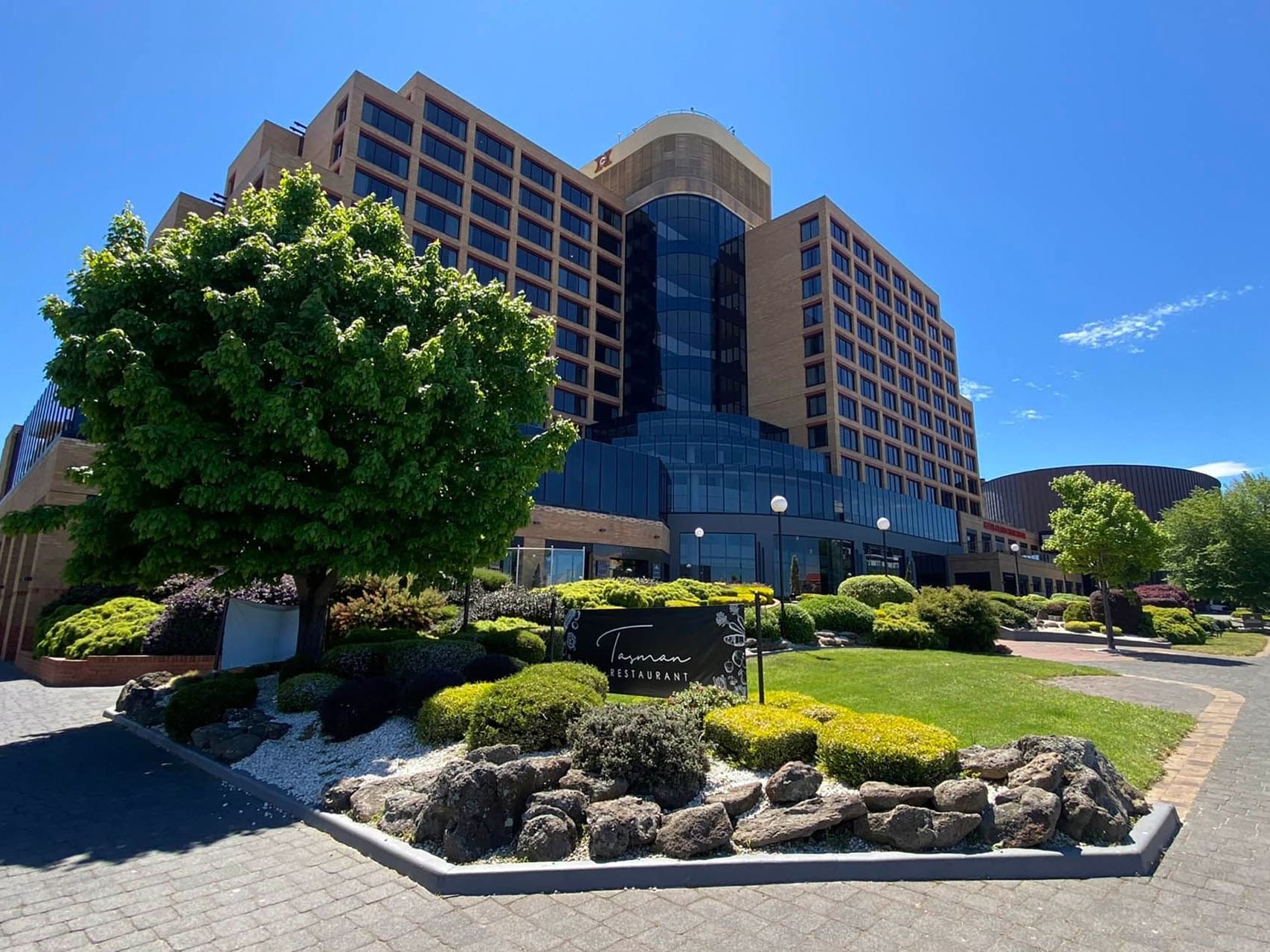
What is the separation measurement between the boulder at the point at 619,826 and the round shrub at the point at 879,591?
24.4 metres

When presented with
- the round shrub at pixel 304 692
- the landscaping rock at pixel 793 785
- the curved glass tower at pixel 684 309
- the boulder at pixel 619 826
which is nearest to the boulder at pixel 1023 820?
the landscaping rock at pixel 793 785

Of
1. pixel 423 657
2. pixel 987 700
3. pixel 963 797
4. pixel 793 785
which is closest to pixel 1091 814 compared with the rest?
pixel 963 797

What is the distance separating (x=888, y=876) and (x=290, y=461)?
10491mm

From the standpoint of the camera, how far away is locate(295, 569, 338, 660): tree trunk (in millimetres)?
13219

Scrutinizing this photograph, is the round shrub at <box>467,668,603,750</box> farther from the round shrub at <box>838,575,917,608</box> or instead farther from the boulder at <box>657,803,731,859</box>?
the round shrub at <box>838,575,917,608</box>

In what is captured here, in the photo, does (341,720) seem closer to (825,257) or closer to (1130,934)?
(1130,934)

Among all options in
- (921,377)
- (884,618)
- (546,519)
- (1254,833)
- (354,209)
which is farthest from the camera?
(921,377)

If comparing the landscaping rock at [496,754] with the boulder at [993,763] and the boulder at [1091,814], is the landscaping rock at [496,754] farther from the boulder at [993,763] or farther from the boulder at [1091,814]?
the boulder at [1091,814]

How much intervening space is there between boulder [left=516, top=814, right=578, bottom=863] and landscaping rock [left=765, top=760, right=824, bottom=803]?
1.85 meters

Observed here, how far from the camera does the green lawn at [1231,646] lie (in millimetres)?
25875

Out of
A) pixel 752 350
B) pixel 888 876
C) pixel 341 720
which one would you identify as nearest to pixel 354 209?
pixel 341 720

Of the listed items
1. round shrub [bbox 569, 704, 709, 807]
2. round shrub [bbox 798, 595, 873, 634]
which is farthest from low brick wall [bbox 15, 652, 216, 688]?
round shrub [bbox 798, 595, 873, 634]

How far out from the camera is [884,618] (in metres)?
22.0

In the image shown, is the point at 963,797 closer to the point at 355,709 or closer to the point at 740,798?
the point at 740,798
